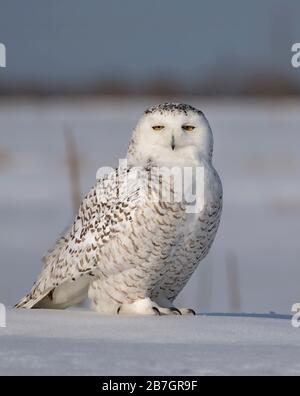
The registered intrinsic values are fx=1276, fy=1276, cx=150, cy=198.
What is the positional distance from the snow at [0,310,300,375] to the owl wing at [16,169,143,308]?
0.22 meters

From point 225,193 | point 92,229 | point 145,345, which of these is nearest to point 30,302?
point 92,229

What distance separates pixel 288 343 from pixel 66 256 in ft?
3.67

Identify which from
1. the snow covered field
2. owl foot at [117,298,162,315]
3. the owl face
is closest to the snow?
owl foot at [117,298,162,315]

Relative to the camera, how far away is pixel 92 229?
404 cm

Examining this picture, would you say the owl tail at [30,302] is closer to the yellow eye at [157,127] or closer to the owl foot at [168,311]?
the owl foot at [168,311]

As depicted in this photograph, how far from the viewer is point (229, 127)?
61.7ft

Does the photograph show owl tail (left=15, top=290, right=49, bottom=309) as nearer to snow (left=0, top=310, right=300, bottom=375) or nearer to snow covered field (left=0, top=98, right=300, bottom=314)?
snow (left=0, top=310, right=300, bottom=375)

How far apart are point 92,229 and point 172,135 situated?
1.28ft

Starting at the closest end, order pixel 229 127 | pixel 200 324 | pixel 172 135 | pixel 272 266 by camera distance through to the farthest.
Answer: pixel 200 324, pixel 172 135, pixel 272 266, pixel 229 127

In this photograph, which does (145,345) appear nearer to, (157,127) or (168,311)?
(168,311)

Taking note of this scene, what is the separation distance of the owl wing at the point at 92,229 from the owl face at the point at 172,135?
12 cm
